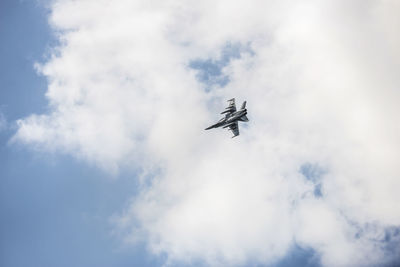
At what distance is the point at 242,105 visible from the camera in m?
129

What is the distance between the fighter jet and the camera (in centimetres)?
12719

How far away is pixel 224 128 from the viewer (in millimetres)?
130875

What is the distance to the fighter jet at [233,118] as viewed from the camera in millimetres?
127188

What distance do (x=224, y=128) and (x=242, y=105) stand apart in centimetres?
1239

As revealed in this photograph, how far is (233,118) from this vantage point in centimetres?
12775
